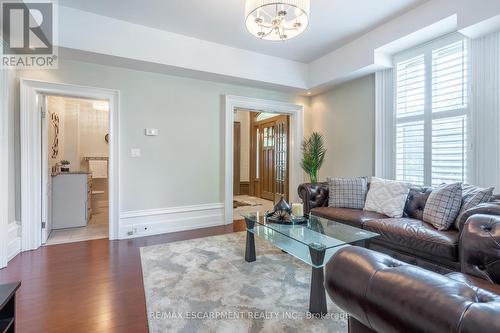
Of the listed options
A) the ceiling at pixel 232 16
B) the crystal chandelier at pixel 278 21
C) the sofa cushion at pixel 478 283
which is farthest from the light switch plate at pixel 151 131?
the sofa cushion at pixel 478 283

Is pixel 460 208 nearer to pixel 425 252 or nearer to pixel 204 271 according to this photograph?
pixel 425 252

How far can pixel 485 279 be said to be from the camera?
4.63 ft

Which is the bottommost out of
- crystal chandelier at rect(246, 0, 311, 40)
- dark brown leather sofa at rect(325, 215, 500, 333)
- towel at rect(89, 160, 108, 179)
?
dark brown leather sofa at rect(325, 215, 500, 333)

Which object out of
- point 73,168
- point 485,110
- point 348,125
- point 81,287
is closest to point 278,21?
point 485,110

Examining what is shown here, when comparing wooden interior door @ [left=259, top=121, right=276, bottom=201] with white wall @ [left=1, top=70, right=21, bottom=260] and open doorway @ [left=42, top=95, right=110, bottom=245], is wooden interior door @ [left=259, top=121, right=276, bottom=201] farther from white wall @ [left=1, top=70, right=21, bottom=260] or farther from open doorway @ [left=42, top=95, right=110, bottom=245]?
white wall @ [left=1, top=70, right=21, bottom=260]

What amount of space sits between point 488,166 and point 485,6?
1606 mm

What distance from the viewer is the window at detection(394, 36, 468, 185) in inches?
119

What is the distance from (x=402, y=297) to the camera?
664 mm

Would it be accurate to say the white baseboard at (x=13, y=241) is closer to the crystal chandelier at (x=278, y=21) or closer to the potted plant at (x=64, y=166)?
the potted plant at (x=64, y=166)

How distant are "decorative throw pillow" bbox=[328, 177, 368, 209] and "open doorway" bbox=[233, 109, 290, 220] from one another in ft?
6.98

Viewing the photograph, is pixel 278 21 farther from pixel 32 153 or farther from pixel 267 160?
pixel 267 160

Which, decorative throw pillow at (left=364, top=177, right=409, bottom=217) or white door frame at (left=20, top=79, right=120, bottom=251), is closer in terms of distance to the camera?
decorative throw pillow at (left=364, top=177, right=409, bottom=217)

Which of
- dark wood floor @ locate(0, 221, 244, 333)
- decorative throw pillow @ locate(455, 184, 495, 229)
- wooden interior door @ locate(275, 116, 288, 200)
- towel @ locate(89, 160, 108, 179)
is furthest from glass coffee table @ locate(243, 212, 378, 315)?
towel @ locate(89, 160, 108, 179)

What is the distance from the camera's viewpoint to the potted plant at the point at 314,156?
4754 mm
